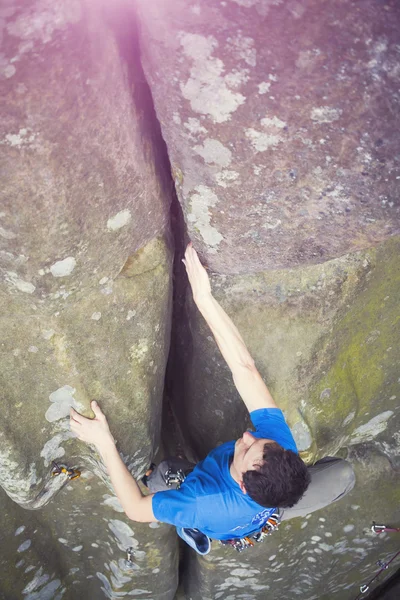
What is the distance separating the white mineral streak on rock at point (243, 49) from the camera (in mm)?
1167

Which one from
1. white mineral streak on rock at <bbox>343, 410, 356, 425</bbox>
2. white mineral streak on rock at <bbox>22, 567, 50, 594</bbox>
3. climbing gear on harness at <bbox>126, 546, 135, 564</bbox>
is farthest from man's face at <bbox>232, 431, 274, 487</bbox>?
white mineral streak on rock at <bbox>22, 567, 50, 594</bbox>

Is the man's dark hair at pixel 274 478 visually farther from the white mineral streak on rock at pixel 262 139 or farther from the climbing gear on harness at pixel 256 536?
the white mineral streak on rock at pixel 262 139

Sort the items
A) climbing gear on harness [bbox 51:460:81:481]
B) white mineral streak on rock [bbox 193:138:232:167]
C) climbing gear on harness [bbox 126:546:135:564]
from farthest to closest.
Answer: climbing gear on harness [bbox 126:546:135:564]
climbing gear on harness [bbox 51:460:81:481]
white mineral streak on rock [bbox 193:138:232:167]

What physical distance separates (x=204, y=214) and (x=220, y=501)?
0.90 meters

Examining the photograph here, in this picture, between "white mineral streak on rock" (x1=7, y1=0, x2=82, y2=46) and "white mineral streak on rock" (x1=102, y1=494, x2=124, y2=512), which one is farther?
"white mineral streak on rock" (x1=102, y1=494, x2=124, y2=512)

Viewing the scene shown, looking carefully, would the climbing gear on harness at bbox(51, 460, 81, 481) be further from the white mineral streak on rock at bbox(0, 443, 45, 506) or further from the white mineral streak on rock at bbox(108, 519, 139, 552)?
the white mineral streak on rock at bbox(108, 519, 139, 552)

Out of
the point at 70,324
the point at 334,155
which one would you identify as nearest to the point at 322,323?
the point at 334,155

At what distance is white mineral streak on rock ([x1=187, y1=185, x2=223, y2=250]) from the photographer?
5.22ft

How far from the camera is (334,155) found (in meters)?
1.35

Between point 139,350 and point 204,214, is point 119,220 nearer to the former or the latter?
point 204,214

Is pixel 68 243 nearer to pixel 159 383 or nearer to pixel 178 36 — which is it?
pixel 178 36

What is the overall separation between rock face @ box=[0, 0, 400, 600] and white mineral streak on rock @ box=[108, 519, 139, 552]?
0.01 meters

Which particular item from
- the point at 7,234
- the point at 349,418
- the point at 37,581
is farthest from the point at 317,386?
the point at 37,581

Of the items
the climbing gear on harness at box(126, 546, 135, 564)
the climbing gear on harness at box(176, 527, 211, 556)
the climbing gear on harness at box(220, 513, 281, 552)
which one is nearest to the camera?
the climbing gear on harness at box(176, 527, 211, 556)
